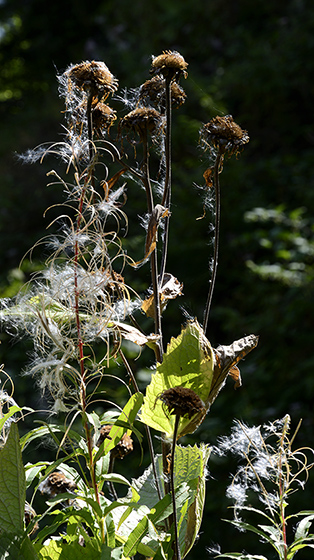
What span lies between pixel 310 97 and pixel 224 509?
2.29 metres

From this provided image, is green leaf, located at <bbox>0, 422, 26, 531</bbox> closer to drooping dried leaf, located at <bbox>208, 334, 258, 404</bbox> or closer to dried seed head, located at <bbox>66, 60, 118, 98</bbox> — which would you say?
drooping dried leaf, located at <bbox>208, 334, 258, 404</bbox>

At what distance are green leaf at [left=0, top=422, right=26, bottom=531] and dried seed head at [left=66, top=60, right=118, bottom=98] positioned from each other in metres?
0.26

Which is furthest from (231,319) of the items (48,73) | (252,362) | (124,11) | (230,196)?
(48,73)

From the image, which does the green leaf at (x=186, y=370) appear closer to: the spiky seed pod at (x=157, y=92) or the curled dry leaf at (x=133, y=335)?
the curled dry leaf at (x=133, y=335)

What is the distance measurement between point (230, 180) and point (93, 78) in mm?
2348

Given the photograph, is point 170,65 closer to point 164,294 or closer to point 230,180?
point 164,294

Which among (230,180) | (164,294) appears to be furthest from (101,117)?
(230,180)

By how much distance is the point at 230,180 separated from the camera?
2734mm

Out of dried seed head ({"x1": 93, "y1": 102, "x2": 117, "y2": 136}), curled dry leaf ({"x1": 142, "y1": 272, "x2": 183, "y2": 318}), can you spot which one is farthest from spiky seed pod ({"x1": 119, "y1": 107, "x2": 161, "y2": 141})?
curled dry leaf ({"x1": 142, "y1": 272, "x2": 183, "y2": 318})

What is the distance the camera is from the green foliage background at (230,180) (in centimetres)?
204

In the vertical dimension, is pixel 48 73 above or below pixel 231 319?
above

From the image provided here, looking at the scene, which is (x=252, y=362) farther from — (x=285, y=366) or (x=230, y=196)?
(x=230, y=196)

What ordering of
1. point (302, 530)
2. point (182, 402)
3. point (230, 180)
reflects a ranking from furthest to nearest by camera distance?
1. point (230, 180)
2. point (302, 530)
3. point (182, 402)

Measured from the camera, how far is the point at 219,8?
12.2 ft
